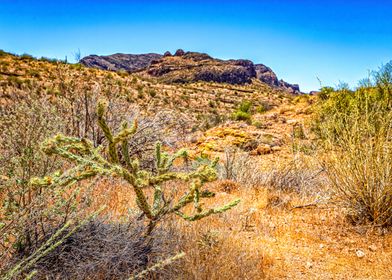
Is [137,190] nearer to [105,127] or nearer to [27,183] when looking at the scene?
[105,127]

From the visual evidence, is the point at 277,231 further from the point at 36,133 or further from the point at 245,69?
the point at 245,69

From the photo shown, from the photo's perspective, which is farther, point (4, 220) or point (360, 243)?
point (360, 243)

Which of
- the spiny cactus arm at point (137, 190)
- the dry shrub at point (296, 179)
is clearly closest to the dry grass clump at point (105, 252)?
the spiny cactus arm at point (137, 190)

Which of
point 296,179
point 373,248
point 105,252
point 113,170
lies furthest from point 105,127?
point 296,179

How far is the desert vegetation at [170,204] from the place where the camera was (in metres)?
2.31

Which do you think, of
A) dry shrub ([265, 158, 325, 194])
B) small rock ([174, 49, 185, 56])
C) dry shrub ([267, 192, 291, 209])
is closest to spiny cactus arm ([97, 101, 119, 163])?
dry shrub ([267, 192, 291, 209])

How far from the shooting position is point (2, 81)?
53.5 ft

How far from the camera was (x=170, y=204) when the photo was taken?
3.23m

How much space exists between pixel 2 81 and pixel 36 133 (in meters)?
16.1

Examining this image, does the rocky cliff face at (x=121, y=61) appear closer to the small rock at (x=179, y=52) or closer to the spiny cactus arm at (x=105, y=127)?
the small rock at (x=179, y=52)

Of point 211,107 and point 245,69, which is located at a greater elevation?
point 245,69

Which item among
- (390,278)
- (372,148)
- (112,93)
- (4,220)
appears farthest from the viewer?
(112,93)

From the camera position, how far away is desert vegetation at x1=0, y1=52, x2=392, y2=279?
2.31m

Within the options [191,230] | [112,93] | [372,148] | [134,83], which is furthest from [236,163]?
[134,83]
